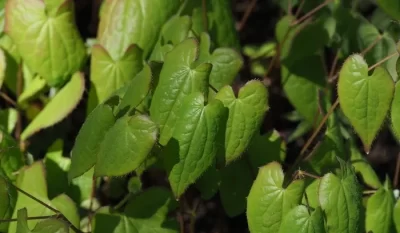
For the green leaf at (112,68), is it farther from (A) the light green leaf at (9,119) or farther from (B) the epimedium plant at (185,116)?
(A) the light green leaf at (9,119)

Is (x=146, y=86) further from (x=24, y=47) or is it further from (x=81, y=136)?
(x=24, y=47)

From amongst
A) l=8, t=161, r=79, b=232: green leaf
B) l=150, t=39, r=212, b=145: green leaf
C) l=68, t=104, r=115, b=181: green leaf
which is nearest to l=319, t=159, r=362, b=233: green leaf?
l=150, t=39, r=212, b=145: green leaf

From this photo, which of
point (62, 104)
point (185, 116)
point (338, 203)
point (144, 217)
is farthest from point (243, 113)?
point (62, 104)

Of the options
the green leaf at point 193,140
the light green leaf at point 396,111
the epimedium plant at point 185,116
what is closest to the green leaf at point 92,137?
the epimedium plant at point 185,116

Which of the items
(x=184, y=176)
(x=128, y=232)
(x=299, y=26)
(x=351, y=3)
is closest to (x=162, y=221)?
(x=128, y=232)

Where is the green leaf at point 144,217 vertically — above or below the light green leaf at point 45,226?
below
